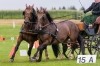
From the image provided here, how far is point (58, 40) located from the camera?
19.6 metres

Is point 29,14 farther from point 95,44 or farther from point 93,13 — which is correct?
point 95,44

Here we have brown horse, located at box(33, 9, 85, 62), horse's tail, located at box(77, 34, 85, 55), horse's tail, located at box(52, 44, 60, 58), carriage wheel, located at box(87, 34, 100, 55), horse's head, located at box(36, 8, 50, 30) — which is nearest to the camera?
horse's head, located at box(36, 8, 50, 30)

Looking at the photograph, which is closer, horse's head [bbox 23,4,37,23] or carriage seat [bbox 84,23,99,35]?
horse's head [bbox 23,4,37,23]

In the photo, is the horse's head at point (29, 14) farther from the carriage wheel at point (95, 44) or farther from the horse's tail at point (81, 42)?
the carriage wheel at point (95, 44)

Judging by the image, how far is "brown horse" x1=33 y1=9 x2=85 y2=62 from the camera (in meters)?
18.6

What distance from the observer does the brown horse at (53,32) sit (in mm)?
18625

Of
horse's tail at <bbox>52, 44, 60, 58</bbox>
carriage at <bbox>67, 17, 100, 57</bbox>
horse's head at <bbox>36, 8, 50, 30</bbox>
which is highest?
horse's head at <bbox>36, 8, 50, 30</bbox>

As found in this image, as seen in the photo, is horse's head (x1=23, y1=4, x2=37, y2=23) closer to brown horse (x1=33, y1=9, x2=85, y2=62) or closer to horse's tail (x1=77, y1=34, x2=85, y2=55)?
brown horse (x1=33, y1=9, x2=85, y2=62)

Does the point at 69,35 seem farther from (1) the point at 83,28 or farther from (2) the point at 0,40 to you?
(2) the point at 0,40

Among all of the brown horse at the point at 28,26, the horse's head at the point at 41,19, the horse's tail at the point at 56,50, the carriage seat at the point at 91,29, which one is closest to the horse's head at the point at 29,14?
the brown horse at the point at 28,26

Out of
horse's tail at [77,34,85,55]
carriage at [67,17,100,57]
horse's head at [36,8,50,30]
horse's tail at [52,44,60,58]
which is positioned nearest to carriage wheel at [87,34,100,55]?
carriage at [67,17,100,57]

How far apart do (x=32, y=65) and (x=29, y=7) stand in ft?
9.08

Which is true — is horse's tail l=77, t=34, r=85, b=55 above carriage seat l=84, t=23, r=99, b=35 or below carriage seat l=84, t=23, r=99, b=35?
below

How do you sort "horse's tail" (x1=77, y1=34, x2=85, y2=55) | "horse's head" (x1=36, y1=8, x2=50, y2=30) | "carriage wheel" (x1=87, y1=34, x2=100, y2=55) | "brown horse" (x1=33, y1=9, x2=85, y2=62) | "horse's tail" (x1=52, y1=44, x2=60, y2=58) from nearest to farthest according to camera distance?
"horse's head" (x1=36, y1=8, x2=50, y2=30) → "brown horse" (x1=33, y1=9, x2=85, y2=62) → "horse's tail" (x1=52, y1=44, x2=60, y2=58) → "carriage wheel" (x1=87, y1=34, x2=100, y2=55) → "horse's tail" (x1=77, y1=34, x2=85, y2=55)
